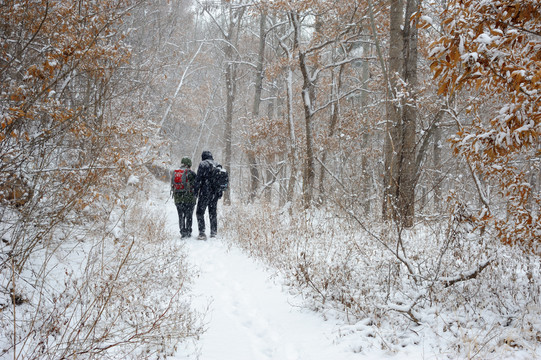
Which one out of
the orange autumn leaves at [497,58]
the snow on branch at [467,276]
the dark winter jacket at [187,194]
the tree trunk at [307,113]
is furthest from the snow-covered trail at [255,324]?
the tree trunk at [307,113]

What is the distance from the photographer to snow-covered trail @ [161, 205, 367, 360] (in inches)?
124

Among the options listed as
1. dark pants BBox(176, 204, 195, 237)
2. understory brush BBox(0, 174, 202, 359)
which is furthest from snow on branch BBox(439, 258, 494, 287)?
dark pants BBox(176, 204, 195, 237)

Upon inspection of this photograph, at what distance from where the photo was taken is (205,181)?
8766 millimetres

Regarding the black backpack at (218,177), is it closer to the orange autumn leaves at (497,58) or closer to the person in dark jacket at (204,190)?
the person in dark jacket at (204,190)

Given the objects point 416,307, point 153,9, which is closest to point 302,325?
point 416,307

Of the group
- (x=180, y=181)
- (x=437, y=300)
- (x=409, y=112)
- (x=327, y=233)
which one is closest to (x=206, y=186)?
(x=180, y=181)

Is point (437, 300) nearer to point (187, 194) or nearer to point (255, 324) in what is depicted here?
point (255, 324)

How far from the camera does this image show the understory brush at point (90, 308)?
2.68 meters

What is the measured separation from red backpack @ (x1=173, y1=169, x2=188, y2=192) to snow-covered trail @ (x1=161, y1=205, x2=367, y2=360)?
3178 mm

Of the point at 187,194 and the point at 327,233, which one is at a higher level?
the point at 187,194

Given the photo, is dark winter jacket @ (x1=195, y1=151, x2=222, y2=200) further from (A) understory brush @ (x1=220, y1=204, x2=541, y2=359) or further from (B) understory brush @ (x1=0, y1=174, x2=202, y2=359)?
(A) understory brush @ (x1=220, y1=204, x2=541, y2=359)

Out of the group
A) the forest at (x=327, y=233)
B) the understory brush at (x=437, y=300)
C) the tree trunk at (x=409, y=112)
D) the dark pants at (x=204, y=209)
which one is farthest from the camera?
the dark pants at (x=204, y=209)

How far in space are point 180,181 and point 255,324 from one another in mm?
5542

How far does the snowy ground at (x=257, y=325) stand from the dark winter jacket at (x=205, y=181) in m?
3.14
